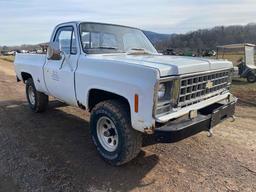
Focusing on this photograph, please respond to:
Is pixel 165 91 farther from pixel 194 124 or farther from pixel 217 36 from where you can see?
pixel 217 36

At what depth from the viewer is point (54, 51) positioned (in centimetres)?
567

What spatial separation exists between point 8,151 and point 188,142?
10.0 ft

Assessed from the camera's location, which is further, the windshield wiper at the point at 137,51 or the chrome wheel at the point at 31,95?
the chrome wheel at the point at 31,95

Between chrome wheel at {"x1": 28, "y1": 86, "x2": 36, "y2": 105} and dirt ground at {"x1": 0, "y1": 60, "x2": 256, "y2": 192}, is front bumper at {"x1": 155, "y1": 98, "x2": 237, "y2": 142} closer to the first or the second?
dirt ground at {"x1": 0, "y1": 60, "x2": 256, "y2": 192}

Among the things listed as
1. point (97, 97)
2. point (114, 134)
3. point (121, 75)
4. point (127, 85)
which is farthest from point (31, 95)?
point (127, 85)

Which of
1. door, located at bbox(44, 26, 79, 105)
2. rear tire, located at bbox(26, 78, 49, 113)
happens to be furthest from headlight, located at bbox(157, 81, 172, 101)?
rear tire, located at bbox(26, 78, 49, 113)

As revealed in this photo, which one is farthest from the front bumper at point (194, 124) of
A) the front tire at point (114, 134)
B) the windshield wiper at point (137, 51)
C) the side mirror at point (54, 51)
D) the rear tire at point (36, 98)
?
the rear tire at point (36, 98)

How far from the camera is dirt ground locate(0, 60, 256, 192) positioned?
3943mm

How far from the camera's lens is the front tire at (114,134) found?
13.3ft

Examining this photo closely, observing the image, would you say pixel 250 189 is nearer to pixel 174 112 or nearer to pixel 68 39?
pixel 174 112

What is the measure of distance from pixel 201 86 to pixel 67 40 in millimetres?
2622

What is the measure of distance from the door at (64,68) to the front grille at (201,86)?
1.98 m

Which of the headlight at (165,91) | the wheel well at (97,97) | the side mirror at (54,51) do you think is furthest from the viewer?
the side mirror at (54,51)

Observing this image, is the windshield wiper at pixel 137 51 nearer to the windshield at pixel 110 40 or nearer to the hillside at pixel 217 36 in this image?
the windshield at pixel 110 40
